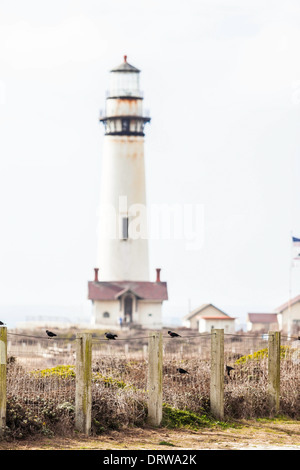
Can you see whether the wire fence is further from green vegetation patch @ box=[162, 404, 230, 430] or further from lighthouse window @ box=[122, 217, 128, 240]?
lighthouse window @ box=[122, 217, 128, 240]

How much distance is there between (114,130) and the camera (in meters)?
→ 60.2

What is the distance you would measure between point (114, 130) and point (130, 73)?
4406mm

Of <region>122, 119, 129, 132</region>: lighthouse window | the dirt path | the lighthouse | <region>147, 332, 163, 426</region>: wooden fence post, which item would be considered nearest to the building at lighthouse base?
the lighthouse

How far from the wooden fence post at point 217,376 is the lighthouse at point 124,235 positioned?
41540 mm

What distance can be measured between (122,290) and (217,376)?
42128 mm

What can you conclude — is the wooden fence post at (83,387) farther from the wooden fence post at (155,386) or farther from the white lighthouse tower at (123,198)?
the white lighthouse tower at (123,198)

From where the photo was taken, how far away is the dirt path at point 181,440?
13.9 meters

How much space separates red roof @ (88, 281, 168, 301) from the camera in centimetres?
5875

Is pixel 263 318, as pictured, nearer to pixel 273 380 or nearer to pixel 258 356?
pixel 258 356

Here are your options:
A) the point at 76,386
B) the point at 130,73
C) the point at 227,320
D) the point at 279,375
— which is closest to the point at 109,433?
the point at 76,386

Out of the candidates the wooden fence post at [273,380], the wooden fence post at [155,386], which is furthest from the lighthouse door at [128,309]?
the wooden fence post at [155,386]

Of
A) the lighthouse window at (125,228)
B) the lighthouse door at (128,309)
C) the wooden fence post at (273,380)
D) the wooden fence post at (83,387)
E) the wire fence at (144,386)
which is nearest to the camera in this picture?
the wooden fence post at (83,387)

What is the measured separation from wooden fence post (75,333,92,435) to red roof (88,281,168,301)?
4359 cm
